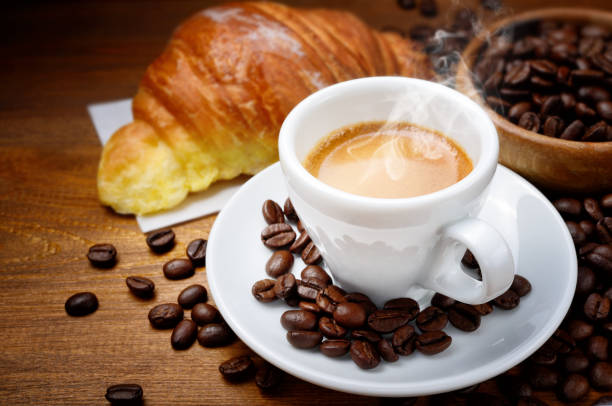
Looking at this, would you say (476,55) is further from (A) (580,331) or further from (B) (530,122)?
(A) (580,331)

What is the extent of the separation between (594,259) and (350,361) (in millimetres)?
640

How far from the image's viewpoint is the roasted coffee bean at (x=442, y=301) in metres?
1.18

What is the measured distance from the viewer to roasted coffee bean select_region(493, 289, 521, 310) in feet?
3.75

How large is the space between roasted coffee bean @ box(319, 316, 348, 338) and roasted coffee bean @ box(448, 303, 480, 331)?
0.22m

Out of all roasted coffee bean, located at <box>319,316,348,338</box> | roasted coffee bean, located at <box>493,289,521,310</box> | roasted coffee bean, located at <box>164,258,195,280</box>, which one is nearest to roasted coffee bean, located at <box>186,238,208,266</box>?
roasted coffee bean, located at <box>164,258,195,280</box>

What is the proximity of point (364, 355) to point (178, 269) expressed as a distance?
0.59 metres

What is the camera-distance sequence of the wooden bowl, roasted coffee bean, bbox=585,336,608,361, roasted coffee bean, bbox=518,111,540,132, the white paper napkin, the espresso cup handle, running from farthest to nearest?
the white paper napkin, roasted coffee bean, bbox=518,111,540,132, the wooden bowl, roasted coffee bean, bbox=585,336,608,361, the espresso cup handle

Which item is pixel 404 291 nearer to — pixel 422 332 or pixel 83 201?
pixel 422 332

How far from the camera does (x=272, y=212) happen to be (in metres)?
1.36

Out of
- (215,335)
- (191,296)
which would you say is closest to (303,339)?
(215,335)

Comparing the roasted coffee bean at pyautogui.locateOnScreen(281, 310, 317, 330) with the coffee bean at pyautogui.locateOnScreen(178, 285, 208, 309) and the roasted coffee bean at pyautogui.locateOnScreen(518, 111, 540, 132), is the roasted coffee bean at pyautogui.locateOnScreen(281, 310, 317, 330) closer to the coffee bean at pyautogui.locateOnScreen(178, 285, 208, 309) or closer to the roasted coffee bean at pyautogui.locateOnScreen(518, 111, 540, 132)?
the coffee bean at pyautogui.locateOnScreen(178, 285, 208, 309)

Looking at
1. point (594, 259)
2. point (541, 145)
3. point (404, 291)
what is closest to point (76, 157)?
point (404, 291)

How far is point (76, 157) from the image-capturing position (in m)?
1.82

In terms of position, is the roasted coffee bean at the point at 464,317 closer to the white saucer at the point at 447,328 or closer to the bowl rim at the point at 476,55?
the white saucer at the point at 447,328
